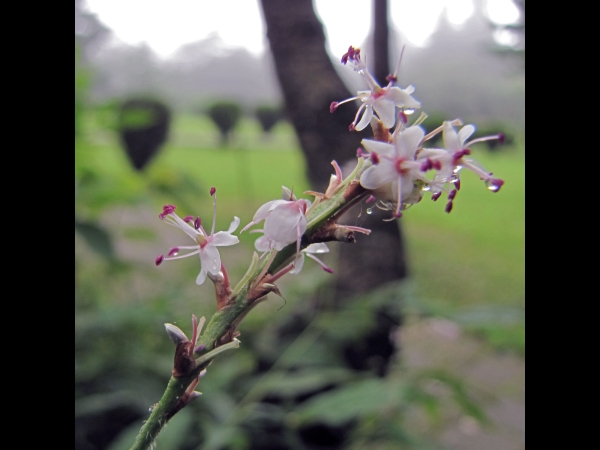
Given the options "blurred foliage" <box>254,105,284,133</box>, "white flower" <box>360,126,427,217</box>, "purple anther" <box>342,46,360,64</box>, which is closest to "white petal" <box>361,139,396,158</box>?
"white flower" <box>360,126,427,217</box>

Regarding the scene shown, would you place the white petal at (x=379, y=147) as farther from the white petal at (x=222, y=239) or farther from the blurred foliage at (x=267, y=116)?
the blurred foliage at (x=267, y=116)

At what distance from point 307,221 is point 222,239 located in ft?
0.20

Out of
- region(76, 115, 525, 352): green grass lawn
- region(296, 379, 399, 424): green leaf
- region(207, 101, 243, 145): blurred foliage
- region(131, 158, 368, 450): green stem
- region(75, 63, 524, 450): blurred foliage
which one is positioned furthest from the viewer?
region(207, 101, 243, 145): blurred foliage

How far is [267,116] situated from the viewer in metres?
6.80

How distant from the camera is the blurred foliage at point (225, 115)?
6.37m

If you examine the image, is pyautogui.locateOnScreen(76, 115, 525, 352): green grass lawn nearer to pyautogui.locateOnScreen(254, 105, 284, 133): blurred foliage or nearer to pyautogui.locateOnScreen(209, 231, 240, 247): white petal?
pyautogui.locateOnScreen(254, 105, 284, 133): blurred foliage

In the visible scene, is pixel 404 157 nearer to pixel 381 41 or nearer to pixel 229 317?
pixel 229 317

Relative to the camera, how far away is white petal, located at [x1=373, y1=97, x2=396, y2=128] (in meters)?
0.27

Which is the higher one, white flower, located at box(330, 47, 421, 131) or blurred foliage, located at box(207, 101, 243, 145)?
white flower, located at box(330, 47, 421, 131)

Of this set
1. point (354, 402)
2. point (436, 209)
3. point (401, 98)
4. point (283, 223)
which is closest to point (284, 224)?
point (283, 223)

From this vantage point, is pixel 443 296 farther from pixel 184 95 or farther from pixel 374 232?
pixel 184 95
